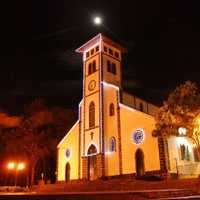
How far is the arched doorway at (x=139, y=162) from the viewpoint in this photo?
29031 millimetres

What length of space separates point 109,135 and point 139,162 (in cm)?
493

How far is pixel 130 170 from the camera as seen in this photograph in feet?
96.6

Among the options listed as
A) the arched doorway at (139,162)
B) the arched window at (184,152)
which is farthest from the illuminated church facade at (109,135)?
the arched window at (184,152)

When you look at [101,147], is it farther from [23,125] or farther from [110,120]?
[23,125]

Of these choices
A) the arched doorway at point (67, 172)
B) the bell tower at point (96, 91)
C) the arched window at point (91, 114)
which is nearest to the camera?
the bell tower at point (96, 91)

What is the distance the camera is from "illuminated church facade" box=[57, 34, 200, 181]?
28719mm

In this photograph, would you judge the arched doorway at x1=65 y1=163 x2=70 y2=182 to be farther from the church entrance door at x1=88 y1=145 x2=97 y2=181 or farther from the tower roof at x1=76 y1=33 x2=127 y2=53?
the tower roof at x1=76 y1=33 x2=127 y2=53

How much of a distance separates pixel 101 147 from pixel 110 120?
316 centimetres

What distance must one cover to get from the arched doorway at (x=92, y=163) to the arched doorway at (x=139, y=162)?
530cm

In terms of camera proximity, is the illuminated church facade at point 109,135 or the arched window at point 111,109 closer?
the illuminated church facade at point 109,135

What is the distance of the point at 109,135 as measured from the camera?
3262cm

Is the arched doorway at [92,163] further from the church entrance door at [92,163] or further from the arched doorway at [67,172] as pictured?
the arched doorway at [67,172]

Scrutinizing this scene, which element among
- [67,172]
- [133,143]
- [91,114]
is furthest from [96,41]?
[67,172]

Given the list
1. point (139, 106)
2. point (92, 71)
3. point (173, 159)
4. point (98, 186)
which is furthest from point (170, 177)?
point (92, 71)
